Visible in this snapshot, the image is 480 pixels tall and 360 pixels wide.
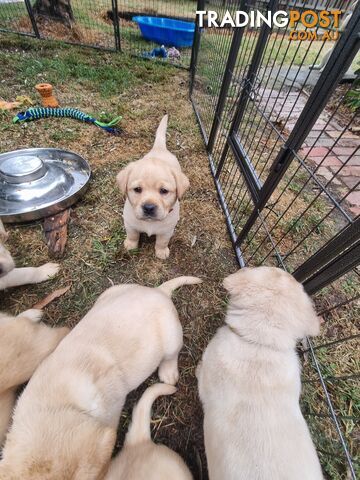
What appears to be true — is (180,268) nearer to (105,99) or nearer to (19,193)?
(19,193)

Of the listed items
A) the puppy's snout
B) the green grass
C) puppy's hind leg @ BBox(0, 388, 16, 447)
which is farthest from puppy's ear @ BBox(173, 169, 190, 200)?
the green grass

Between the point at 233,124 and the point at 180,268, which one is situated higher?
the point at 233,124

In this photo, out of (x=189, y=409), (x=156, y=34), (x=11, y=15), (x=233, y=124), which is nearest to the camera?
(x=189, y=409)

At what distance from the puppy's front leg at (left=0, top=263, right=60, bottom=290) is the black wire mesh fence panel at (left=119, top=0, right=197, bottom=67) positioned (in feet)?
17.9

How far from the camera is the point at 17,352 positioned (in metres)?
1.40

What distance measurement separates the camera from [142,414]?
4.75 ft

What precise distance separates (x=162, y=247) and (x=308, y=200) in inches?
72.0

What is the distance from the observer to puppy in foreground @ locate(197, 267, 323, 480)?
1131mm

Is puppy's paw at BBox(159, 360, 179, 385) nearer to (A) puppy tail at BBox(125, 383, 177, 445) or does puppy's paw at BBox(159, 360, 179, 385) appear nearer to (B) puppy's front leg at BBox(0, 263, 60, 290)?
(A) puppy tail at BBox(125, 383, 177, 445)

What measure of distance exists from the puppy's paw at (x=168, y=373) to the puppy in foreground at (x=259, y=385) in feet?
0.82

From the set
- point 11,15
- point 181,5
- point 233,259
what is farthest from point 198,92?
point 181,5

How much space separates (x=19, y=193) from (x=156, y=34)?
20.7ft

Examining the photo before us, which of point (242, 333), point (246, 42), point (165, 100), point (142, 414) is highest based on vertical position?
point (246, 42)

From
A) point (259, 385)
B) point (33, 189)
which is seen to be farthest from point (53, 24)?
point (259, 385)
